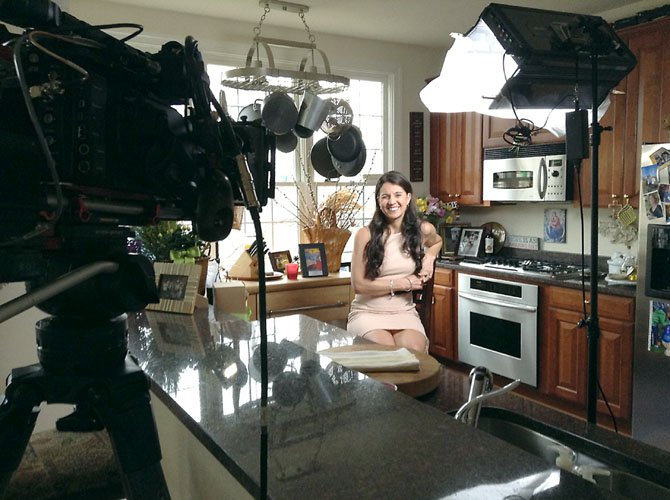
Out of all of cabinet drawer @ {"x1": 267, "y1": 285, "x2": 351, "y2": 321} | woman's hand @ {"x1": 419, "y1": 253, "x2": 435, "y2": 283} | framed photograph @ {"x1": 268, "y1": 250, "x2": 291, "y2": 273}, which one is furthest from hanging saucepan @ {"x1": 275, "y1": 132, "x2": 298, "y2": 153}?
woman's hand @ {"x1": 419, "y1": 253, "x2": 435, "y2": 283}

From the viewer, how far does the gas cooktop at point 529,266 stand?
340cm

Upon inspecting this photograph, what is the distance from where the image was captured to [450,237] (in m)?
4.43

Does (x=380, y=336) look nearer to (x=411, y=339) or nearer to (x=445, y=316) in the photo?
(x=411, y=339)

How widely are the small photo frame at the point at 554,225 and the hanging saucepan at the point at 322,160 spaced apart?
155 centimetres

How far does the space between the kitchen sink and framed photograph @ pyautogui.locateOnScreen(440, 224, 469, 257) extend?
318 centimetres

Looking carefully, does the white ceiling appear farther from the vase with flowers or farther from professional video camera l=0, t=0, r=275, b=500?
professional video camera l=0, t=0, r=275, b=500

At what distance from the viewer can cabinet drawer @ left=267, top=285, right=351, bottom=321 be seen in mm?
3393

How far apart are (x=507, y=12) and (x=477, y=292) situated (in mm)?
2596

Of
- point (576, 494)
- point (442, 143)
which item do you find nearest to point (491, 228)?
point (442, 143)

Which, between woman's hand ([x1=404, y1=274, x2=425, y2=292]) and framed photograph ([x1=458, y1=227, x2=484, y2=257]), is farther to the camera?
framed photograph ([x1=458, y1=227, x2=484, y2=257])

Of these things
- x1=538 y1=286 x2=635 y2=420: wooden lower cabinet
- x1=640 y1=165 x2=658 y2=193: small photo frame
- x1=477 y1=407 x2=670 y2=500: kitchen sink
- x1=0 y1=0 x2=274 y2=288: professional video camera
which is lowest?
x1=538 y1=286 x2=635 y2=420: wooden lower cabinet

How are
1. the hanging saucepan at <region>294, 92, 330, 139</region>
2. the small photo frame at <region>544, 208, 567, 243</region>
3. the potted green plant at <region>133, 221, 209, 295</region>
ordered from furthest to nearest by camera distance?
1. the small photo frame at <region>544, 208, 567, 243</region>
2. the hanging saucepan at <region>294, 92, 330, 139</region>
3. the potted green plant at <region>133, 221, 209, 295</region>

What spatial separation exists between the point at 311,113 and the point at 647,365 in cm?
214

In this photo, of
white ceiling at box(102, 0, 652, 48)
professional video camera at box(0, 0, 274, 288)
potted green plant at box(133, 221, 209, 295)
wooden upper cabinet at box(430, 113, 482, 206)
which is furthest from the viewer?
wooden upper cabinet at box(430, 113, 482, 206)
